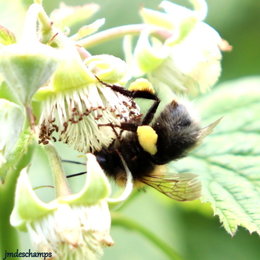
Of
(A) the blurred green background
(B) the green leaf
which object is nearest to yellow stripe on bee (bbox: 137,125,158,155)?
(B) the green leaf

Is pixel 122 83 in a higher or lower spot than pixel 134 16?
higher

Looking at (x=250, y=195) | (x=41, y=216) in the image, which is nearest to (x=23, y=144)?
(x=41, y=216)

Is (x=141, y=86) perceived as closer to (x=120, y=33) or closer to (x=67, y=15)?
(x=120, y=33)

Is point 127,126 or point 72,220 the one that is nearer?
point 72,220

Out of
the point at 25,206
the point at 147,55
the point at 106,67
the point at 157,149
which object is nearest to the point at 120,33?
the point at 147,55

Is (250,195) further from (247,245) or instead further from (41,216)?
(247,245)

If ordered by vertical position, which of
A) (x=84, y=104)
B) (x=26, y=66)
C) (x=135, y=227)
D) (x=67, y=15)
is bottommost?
(x=135, y=227)

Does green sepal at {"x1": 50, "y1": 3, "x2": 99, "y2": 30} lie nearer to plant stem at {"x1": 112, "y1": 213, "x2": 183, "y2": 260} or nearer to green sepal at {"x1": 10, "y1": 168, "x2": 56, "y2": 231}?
green sepal at {"x1": 10, "y1": 168, "x2": 56, "y2": 231}
